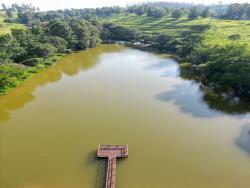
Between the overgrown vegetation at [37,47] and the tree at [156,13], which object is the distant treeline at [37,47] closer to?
the overgrown vegetation at [37,47]

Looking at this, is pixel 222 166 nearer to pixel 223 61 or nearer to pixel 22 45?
pixel 223 61

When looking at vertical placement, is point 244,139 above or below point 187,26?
above

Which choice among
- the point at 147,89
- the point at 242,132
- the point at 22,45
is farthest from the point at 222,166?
the point at 22,45

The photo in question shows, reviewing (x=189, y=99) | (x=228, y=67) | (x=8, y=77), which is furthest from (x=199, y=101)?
(x=8, y=77)

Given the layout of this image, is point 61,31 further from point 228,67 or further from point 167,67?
point 228,67

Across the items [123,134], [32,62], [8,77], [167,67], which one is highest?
[123,134]
